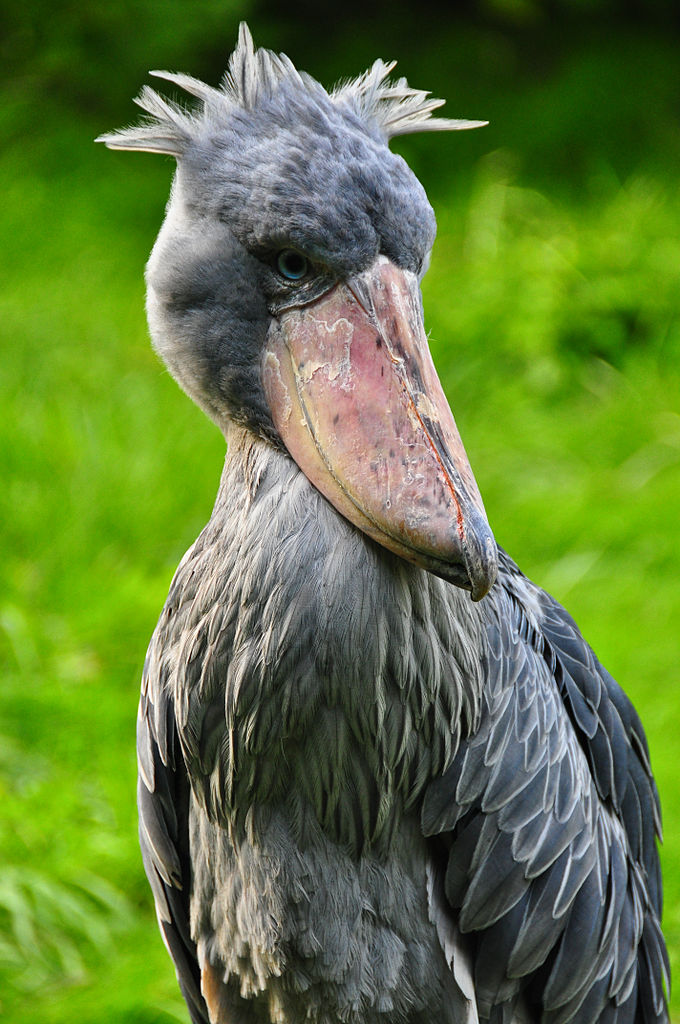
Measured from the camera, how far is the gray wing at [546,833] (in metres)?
2.05

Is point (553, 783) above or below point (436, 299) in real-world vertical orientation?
below

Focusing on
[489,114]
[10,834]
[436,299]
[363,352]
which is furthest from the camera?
[489,114]

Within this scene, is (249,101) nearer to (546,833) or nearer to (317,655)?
(317,655)

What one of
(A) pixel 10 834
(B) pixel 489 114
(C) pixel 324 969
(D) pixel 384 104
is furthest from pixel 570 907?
(B) pixel 489 114

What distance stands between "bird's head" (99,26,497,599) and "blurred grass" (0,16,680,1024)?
1742mm

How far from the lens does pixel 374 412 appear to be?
1.75 metres

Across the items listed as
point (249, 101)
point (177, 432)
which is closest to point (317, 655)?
point (249, 101)

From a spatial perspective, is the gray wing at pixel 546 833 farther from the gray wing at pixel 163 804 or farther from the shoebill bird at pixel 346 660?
the gray wing at pixel 163 804

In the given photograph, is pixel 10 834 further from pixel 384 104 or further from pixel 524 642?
pixel 384 104

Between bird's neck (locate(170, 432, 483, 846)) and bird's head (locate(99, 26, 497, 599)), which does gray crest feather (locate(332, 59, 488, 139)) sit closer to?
bird's head (locate(99, 26, 497, 599))

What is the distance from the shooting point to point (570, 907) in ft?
7.09

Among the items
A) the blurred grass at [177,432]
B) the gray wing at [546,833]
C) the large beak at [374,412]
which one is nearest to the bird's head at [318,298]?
the large beak at [374,412]

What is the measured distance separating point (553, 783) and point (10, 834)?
1747 mm

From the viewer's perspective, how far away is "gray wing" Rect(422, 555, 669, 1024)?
6.73 feet
